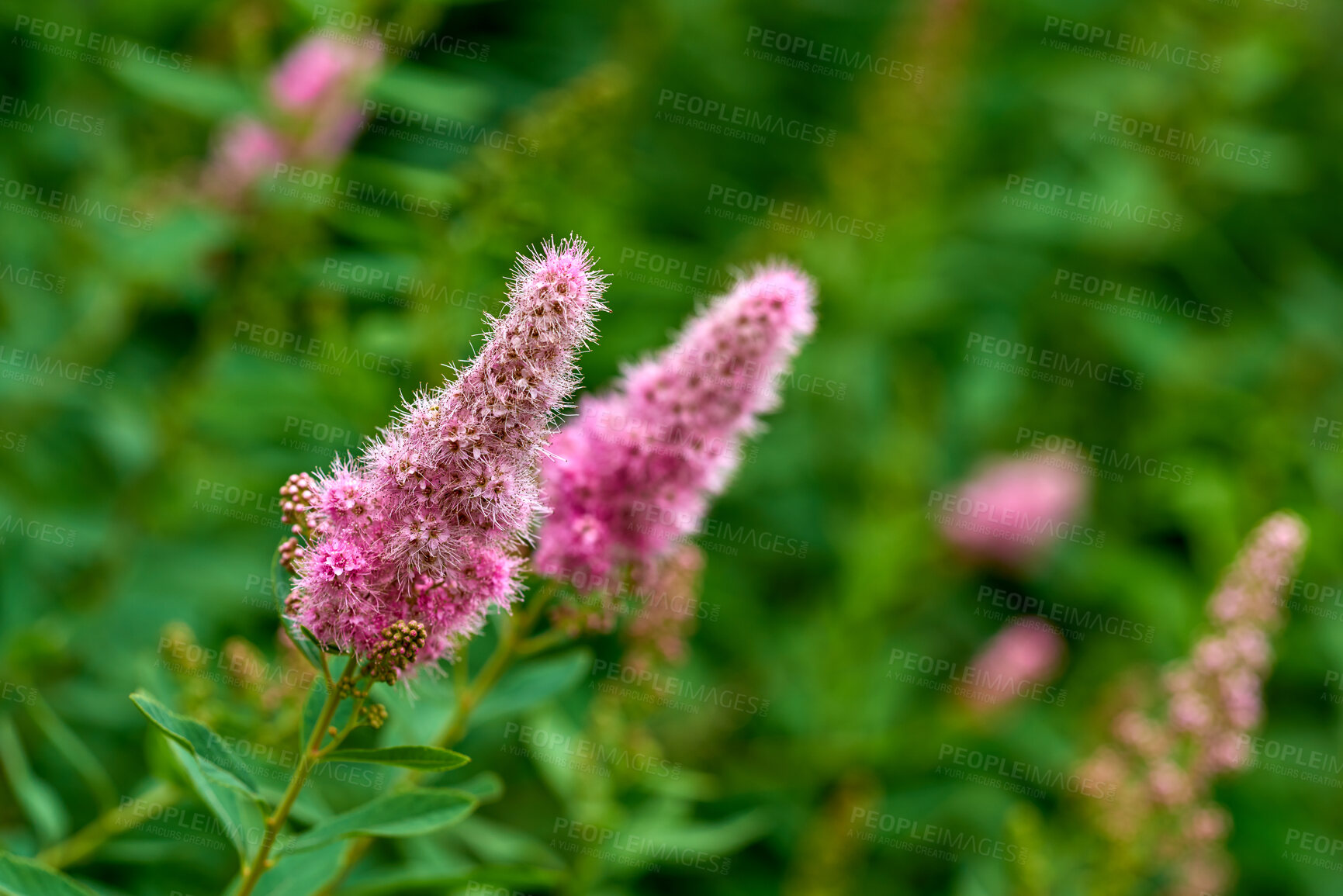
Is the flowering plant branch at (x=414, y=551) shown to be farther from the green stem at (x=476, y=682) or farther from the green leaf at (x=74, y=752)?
the green leaf at (x=74, y=752)

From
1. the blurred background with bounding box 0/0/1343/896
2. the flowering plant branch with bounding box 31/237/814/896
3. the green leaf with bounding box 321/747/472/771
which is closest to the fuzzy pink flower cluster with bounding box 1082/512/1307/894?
the blurred background with bounding box 0/0/1343/896

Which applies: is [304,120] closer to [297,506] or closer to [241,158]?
[241,158]

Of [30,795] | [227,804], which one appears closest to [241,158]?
[30,795]

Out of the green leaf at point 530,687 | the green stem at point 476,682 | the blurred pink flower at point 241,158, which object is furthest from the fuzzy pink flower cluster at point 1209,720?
the blurred pink flower at point 241,158

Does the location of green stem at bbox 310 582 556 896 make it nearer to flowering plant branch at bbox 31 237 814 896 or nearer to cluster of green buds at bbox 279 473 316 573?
flowering plant branch at bbox 31 237 814 896

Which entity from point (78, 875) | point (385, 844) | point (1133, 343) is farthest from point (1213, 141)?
point (78, 875)

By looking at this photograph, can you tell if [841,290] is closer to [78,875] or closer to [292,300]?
[292,300]
